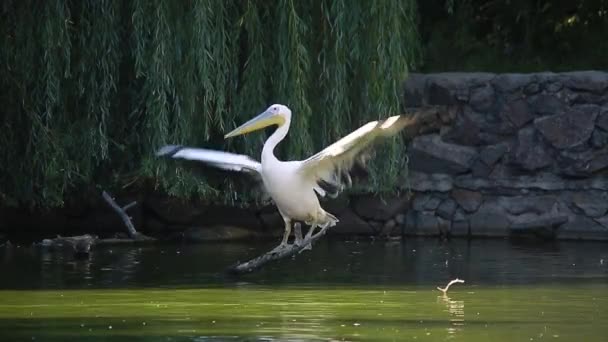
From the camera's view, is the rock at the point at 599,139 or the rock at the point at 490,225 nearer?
the rock at the point at 599,139

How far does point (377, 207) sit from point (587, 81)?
2593 mm

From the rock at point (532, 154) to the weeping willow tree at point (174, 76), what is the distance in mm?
2305

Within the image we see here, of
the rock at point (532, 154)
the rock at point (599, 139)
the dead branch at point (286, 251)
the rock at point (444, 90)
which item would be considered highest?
Result: the rock at point (444, 90)

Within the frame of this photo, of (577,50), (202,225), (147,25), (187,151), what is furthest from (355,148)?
(577,50)

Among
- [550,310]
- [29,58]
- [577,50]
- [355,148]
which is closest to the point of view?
[550,310]

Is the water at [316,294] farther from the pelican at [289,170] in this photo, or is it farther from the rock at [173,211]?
the rock at [173,211]

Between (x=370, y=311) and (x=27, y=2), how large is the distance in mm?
5377

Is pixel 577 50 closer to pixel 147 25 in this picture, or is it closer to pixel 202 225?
pixel 202 225

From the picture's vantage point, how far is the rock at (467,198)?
53.7 ft

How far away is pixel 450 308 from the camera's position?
32.8 feet

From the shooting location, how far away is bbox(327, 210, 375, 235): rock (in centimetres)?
1644

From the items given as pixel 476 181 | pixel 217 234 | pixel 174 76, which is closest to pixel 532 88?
pixel 476 181

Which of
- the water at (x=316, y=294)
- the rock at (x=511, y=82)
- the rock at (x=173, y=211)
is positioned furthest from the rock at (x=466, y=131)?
the rock at (x=173, y=211)

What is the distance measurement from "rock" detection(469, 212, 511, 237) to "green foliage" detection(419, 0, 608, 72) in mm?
1981
